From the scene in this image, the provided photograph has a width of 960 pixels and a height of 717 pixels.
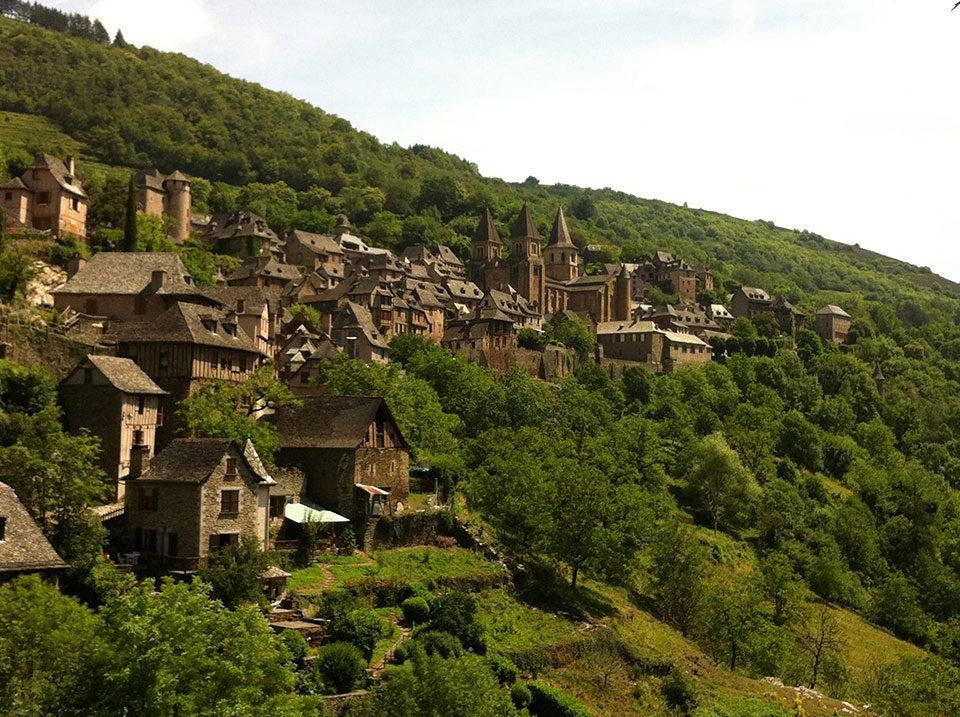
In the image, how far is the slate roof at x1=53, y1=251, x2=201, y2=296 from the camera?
66062mm

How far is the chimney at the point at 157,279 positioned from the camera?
66.1 m

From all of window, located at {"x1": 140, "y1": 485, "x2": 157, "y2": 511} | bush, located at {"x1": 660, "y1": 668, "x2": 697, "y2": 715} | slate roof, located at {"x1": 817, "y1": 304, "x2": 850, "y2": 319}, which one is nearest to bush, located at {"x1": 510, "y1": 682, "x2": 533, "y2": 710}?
bush, located at {"x1": 660, "y1": 668, "x2": 697, "y2": 715}

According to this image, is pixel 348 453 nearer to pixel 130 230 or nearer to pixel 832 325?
pixel 130 230

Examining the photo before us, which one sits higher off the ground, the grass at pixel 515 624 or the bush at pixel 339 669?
the bush at pixel 339 669

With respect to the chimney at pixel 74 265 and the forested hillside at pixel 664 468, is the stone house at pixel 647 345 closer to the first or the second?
the forested hillside at pixel 664 468

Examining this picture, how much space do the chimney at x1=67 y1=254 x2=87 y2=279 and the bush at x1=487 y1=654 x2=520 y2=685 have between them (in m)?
43.0

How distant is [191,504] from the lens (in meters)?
41.8

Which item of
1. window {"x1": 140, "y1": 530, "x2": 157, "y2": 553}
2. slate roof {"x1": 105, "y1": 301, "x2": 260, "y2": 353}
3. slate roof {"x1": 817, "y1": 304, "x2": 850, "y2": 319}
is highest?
slate roof {"x1": 817, "y1": 304, "x2": 850, "y2": 319}

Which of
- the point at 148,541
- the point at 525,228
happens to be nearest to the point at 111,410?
the point at 148,541

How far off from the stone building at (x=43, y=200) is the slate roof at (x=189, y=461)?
45242 mm

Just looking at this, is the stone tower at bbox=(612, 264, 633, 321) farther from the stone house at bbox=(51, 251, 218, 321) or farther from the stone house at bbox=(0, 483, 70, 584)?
the stone house at bbox=(0, 483, 70, 584)

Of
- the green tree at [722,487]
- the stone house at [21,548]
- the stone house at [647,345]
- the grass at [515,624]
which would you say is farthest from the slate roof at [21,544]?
the stone house at [647,345]

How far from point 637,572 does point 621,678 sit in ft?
68.7

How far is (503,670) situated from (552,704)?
2219 millimetres
